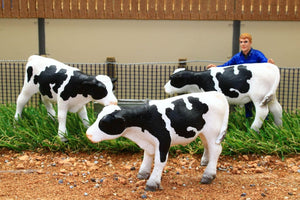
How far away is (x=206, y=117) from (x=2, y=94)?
477 cm

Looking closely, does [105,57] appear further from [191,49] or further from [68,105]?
[68,105]

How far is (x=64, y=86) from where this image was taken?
4801 millimetres

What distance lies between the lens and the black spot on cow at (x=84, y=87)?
468 centimetres

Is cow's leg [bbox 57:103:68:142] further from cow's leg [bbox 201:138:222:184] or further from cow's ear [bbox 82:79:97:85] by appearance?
cow's leg [bbox 201:138:222:184]

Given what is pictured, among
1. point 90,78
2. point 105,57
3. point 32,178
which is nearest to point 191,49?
point 105,57

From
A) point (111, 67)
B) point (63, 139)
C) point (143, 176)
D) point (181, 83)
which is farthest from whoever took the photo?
point (111, 67)

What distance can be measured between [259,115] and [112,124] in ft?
7.58

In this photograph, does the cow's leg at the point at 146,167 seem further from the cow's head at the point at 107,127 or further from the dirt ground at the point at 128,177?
the cow's head at the point at 107,127

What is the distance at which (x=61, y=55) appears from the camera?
7574 millimetres

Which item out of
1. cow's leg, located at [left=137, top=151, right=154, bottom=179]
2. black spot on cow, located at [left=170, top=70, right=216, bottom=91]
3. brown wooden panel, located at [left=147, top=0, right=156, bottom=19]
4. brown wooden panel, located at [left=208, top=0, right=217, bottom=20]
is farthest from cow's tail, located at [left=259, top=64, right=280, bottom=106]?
brown wooden panel, located at [left=147, top=0, right=156, bottom=19]

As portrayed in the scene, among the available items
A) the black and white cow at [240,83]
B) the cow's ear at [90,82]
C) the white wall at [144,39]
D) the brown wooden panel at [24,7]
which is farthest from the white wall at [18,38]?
the black and white cow at [240,83]


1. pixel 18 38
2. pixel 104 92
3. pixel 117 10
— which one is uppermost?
pixel 117 10

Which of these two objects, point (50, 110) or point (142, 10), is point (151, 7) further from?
point (50, 110)

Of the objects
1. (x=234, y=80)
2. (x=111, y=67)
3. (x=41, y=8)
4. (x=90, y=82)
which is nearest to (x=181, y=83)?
(x=234, y=80)
